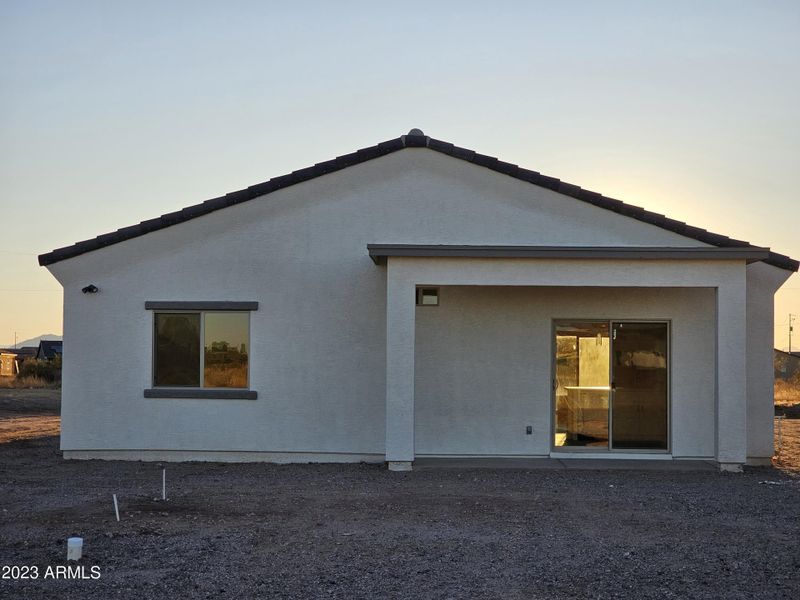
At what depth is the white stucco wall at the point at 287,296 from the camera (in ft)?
48.1

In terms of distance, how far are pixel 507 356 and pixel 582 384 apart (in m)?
1.26

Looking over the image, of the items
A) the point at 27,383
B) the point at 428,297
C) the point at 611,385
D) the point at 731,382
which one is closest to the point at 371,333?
the point at 428,297

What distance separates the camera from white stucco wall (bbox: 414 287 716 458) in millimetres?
14844

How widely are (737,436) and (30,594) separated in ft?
33.4

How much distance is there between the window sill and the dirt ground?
1.12 metres

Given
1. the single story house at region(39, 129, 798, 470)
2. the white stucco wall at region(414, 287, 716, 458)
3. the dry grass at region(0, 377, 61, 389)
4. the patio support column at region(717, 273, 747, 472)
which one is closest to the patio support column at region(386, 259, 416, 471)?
the single story house at region(39, 129, 798, 470)

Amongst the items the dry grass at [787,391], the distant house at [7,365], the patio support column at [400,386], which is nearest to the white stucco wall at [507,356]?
the patio support column at [400,386]

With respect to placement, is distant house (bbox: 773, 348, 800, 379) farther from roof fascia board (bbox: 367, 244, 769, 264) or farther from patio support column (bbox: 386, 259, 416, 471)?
patio support column (bbox: 386, 259, 416, 471)

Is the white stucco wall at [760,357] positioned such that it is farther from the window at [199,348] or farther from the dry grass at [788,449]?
the window at [199,348]

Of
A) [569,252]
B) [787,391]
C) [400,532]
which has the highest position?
[569,252]

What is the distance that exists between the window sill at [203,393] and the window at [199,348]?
16mm

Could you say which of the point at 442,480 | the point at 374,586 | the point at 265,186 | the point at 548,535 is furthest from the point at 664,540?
the point at 265,186

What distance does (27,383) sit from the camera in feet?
127

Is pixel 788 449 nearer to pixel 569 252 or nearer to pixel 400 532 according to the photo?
pixel 569 252
